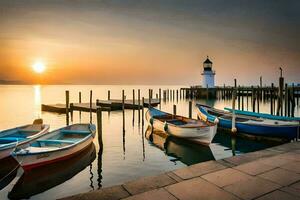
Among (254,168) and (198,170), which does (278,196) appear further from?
(198,170)

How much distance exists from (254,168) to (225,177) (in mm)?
989

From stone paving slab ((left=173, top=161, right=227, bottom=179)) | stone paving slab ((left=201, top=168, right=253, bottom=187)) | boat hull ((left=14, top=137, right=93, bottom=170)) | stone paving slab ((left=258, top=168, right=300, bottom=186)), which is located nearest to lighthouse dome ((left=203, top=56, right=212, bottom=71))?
boat hull ((left=14, top=137, right=93, bottom=170))

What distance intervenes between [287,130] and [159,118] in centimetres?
847

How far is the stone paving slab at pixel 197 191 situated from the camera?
13.9 ft

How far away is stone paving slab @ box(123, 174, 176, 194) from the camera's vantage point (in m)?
4.75

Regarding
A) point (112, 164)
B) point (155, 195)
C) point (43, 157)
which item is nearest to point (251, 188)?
point (155, 195)

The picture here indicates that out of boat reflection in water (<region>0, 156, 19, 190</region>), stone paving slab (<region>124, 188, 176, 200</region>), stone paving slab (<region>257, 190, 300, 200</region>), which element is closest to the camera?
stone paving slab (<region>257, 190, 300, 200</region>)

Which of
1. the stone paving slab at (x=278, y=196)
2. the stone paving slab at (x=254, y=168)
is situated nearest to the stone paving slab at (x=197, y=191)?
the stone paving slab at (x=278, y=196)

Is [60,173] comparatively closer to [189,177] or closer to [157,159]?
[157,159]

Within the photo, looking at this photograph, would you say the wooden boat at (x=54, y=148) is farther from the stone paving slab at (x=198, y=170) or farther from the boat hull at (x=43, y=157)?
the stone paving slab at (x=198, y=170)

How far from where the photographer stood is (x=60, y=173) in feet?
32.8

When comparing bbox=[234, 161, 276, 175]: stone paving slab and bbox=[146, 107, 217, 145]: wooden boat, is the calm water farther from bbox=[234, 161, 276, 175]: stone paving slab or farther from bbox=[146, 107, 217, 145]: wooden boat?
bbox=[234, 161, 276, 175]: stone paving slab

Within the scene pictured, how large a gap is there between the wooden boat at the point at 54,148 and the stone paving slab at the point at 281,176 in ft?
26.0

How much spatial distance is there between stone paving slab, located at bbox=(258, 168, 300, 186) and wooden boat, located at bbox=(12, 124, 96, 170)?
26.0 ft
